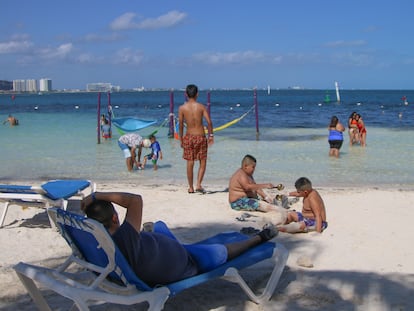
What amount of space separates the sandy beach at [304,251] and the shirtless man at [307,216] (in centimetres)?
7

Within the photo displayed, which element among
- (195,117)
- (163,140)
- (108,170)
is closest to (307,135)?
(163,140)

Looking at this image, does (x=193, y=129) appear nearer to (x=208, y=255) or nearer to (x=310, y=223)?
(x=310, y=223)

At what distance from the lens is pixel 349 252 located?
4.27 m

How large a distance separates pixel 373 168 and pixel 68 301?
7617mm

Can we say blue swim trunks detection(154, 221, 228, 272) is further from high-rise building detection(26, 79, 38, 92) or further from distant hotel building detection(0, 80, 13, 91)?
high-rise building detection(26, 79, 38, 92)

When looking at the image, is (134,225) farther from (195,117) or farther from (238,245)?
(195,117)

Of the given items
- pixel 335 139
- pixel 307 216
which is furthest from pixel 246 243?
pixel 335 139

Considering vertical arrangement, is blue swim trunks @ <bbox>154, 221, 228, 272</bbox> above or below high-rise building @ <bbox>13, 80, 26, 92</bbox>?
below

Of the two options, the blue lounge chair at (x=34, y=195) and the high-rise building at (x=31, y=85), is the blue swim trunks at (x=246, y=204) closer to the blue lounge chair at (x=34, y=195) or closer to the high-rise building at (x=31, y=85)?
the blue lounge chair at (x=34, y=195)

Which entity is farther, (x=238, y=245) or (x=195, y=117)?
(x=195, y=117)

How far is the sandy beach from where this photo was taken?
10.7 ft

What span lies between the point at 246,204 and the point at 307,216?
87 centimetres

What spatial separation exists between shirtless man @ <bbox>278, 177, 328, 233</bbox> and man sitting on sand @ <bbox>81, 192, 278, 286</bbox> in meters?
1.74

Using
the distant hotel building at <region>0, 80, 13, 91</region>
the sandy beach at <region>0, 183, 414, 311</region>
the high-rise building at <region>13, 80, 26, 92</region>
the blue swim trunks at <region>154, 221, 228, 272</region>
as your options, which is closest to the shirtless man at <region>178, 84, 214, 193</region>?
the sandy beach at <region>0, 183, 414, 311</region>
